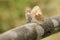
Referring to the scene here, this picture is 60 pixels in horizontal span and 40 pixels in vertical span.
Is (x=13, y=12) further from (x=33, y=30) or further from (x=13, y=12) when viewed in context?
(x=33, y=30)

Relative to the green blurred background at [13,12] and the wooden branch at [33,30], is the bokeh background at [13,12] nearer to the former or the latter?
the green blurred background at [13,12]

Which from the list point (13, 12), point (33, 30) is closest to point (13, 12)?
point (13, 12)

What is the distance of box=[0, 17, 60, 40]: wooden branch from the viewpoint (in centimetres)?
57

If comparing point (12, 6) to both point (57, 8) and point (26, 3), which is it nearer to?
point (26, 3)

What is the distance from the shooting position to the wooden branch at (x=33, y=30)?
22.5 inches

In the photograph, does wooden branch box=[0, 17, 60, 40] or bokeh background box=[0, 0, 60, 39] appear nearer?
wooden branch box=[0, 17, 60, 40]

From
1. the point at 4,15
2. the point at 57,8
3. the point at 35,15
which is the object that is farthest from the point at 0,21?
the point at 57,8

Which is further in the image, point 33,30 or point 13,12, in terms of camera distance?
point 13,12

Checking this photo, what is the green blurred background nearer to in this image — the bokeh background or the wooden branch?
the bokeh background

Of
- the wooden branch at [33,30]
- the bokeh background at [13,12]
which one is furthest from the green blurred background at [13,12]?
the wooden branch at [33,30]

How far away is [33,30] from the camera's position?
2.14 feet

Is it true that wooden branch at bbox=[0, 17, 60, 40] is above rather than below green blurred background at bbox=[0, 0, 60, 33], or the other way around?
below

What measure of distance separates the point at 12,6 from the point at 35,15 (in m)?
0.18

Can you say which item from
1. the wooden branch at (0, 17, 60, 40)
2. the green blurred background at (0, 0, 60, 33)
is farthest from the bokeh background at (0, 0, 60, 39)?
the wooden branch at (0, 17, 60, 40)
